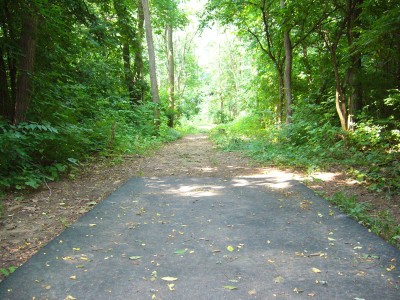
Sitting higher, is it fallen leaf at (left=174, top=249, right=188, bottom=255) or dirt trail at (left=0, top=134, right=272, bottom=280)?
dirt trail at (left=0, top=134, right=272, bottom=280)

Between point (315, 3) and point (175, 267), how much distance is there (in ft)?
28.3

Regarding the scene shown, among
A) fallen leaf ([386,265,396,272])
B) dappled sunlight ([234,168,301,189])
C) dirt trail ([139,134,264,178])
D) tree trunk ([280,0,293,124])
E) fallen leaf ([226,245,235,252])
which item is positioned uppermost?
tree trunk ([280,0,293,124])

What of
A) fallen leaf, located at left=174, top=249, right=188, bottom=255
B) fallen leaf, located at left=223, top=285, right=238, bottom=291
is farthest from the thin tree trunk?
fallen leaf, located at left=223, top=285, right=238, bottom=291

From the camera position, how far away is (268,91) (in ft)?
50.8

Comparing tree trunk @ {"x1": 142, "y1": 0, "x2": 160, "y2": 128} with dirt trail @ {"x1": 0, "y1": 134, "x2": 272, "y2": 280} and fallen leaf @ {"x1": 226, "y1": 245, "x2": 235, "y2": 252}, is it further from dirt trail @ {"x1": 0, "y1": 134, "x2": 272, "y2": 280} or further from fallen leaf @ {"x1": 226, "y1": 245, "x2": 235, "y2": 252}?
fallen leaf @ {"x1": 226, "y1": 245, "x2": 235, "y2": 252}

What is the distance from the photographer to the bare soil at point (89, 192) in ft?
11.6

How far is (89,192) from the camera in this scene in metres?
5.39

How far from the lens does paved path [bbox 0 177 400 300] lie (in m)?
2.46

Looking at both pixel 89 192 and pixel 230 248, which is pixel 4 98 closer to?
pixel 89 192

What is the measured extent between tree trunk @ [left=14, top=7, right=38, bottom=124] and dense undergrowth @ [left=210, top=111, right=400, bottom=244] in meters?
5.90

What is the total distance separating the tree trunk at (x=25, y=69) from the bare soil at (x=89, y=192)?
1.68m

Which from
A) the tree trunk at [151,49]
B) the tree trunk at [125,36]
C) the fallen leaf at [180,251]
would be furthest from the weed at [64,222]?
the tree trunk at [151,49]

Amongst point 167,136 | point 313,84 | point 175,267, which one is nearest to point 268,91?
point 313,84

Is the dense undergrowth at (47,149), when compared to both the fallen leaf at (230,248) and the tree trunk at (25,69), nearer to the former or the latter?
Result: the tree trunk at (25,69)
